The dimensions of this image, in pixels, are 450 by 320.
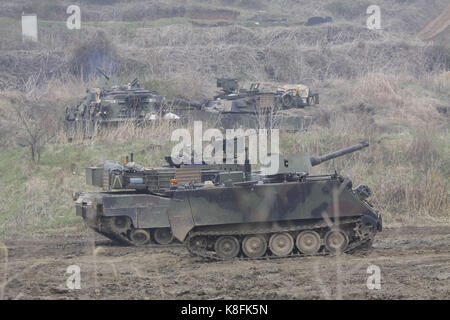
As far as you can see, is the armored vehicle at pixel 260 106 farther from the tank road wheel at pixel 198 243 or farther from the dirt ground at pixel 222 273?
the tank road wheel at pixel 198 243

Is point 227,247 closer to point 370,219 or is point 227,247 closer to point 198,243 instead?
point 198,243

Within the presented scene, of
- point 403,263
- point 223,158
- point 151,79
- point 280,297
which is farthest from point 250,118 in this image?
point 280,297

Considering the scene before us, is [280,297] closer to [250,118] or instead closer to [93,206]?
[93,206]

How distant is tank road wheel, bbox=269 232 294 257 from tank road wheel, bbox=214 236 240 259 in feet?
2.15

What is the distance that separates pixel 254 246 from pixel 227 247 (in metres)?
0.50

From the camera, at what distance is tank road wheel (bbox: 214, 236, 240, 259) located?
14.1m

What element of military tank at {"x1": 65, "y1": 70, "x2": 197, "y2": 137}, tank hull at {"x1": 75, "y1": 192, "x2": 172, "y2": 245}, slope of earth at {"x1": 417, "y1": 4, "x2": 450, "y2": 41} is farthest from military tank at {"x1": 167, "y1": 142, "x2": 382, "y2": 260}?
slope of earth at {"x1": 417, "y1": 4, "x2": 450, "y2": 41}

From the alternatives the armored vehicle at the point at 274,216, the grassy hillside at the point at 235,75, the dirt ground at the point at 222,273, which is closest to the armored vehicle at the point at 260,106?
the grassy hillside at the point at 235,75

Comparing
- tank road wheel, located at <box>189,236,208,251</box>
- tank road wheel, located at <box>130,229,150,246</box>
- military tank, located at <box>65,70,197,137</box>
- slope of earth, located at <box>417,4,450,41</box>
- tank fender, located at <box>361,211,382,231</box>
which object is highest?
slope of earth, located at <box>417,4,450,41</box>

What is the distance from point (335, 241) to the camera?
14156 millimetres

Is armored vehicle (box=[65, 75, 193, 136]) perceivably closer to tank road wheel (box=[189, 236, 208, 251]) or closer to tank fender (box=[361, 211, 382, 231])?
tank road wheel (box=[189, 236, 208, 251])

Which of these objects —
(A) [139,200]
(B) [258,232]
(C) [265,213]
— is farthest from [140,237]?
(C) [265,213]

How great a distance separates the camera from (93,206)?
623 inches
